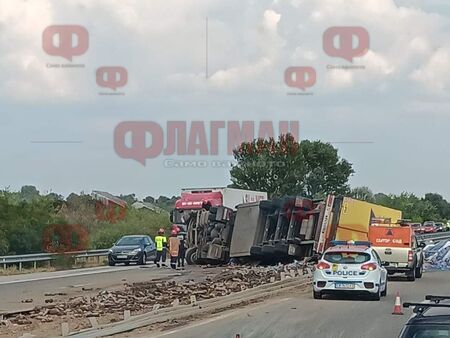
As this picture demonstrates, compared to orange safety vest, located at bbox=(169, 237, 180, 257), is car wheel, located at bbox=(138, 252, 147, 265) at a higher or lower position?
lower

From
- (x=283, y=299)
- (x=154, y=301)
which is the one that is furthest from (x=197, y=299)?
(x=283, y=299)

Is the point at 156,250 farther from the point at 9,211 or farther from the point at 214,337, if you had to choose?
the point at 214,337

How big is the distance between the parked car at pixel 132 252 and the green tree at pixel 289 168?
84.6 ft

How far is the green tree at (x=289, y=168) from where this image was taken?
72.8 metres

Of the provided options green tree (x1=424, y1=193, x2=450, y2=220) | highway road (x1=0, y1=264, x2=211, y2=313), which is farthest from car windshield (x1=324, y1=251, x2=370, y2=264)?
green tree (x1=424, y1=193, x2=450, y2=220)

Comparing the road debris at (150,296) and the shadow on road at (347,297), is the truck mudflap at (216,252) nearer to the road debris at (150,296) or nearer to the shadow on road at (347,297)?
the road debris at (150,296)

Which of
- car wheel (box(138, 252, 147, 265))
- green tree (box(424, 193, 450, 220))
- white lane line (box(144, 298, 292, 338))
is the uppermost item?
white lane line (box(144, 298, 292, 338))

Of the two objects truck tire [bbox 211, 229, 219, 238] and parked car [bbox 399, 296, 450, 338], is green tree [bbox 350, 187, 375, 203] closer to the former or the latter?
truck tire [bbox 211, 229, 219, 238]

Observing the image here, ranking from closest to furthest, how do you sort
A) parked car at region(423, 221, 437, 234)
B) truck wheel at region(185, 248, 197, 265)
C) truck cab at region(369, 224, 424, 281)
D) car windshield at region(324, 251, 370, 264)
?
car windshield at region(324, 251, 370, 264)
truck cab at region(369, 224, 424, 281)
truck wheel at region(185, 248, 197, 265)
parked car at region(423, 221, 437, 234)

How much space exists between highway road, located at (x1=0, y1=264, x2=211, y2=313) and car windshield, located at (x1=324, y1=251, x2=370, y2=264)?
6.98m

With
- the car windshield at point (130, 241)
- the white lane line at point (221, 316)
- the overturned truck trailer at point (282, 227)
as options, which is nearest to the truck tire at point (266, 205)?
the overturned truck trailer at point (282, 227)

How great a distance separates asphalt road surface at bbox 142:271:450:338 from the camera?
15695mm

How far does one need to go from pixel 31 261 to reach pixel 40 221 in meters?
6.12

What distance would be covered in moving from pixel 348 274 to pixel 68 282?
1149 centimetres
